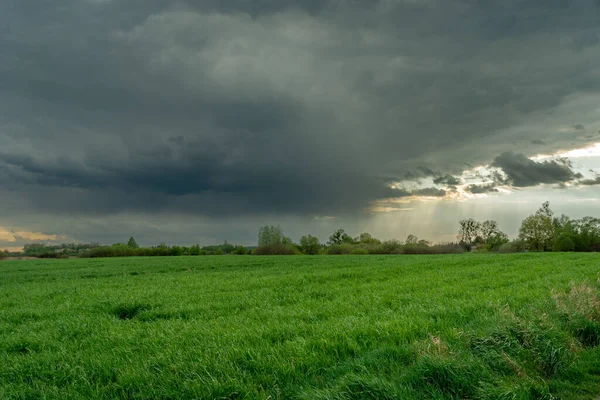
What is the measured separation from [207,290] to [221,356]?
10.5 metres

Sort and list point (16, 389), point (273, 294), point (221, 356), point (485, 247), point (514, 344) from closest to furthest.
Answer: point (16, 389) < point (221, 356) < point (514, 344) < point (273, 294) < point (485, 247)

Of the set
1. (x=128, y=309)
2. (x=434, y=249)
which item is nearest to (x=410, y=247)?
(x=434, y=249)

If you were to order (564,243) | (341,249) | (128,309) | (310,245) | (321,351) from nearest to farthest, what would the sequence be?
(321,351) → (128,309) → (564,243) → (341,249) → (310,245)

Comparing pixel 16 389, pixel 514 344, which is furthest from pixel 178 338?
pixel 514 344

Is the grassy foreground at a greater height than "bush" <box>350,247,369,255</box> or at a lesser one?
greater

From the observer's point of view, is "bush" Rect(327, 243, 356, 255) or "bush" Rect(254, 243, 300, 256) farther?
"bush" Rect(327, 243, 356, 255)

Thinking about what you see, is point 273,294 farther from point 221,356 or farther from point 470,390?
point 470,390

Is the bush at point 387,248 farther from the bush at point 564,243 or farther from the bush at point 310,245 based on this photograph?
the bush at point 564,243

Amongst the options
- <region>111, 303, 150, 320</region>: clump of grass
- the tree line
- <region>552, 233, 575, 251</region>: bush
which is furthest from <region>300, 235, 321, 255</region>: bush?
<region>111, 303, 150, 320</region>: clump of grass

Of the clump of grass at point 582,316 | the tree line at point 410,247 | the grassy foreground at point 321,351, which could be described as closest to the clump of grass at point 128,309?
the grassy foreground at point 321,351

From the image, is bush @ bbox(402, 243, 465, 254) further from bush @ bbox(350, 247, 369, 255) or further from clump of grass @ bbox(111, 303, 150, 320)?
clump of grass @ bbox(111, 303, 150, 320)

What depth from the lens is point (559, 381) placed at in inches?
224

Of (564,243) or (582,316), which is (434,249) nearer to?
(564,243)

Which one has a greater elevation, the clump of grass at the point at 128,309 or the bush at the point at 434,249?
the clump of grass at the point at 128,309
